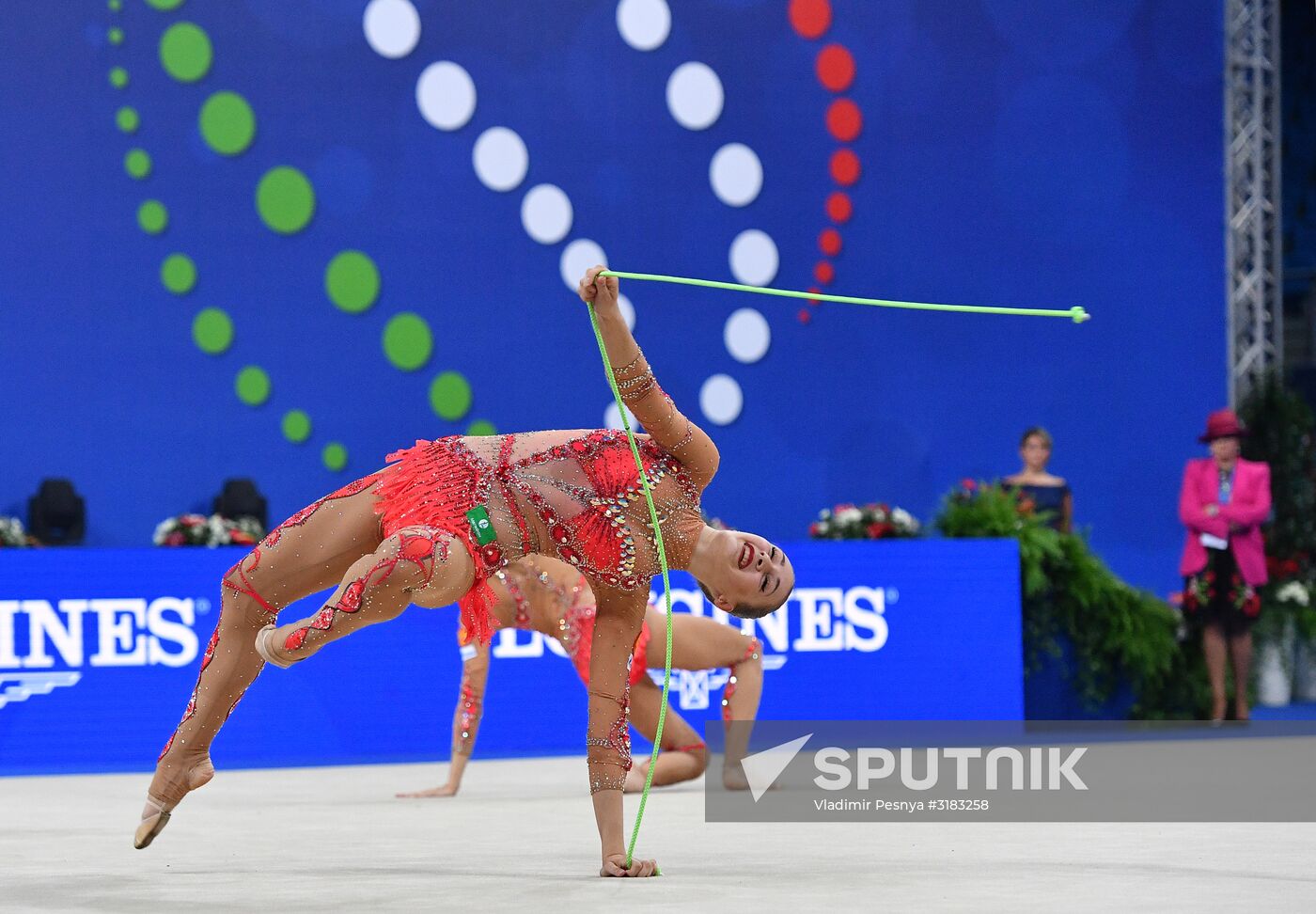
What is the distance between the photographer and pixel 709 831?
4.79 m

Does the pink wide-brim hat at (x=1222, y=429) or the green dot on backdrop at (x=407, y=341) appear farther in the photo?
the green dot on backdrop at (x=407, y=341)

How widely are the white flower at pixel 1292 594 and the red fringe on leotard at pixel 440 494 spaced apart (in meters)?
7.34

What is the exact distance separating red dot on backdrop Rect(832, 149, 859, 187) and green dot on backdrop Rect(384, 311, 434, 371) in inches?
116

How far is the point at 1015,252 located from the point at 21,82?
6.26 m

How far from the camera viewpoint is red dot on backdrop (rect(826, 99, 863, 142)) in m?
11.1

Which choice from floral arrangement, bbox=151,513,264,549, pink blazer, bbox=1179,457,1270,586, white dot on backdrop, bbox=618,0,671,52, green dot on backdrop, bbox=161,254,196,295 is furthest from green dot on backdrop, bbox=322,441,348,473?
pink blazer, bbox=1179,457,1270,586

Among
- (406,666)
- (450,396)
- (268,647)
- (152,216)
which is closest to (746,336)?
(450,396)

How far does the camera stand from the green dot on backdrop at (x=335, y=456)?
9.59m

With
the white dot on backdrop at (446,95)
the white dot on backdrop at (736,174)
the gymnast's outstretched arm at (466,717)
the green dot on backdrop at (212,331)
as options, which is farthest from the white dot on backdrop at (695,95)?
the gymnast's outstretched arm at (466,717)

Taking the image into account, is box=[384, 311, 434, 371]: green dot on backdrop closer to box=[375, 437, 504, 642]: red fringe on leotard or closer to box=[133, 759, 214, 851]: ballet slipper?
box=[375, 437, 504, 642]: red fringe on leotard

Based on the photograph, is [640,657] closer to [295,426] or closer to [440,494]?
A: [440,494]

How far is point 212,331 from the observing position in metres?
9.36

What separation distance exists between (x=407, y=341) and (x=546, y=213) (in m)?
1.15

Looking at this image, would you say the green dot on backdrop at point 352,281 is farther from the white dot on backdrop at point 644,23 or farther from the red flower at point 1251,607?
the red flower at point 1251,607
